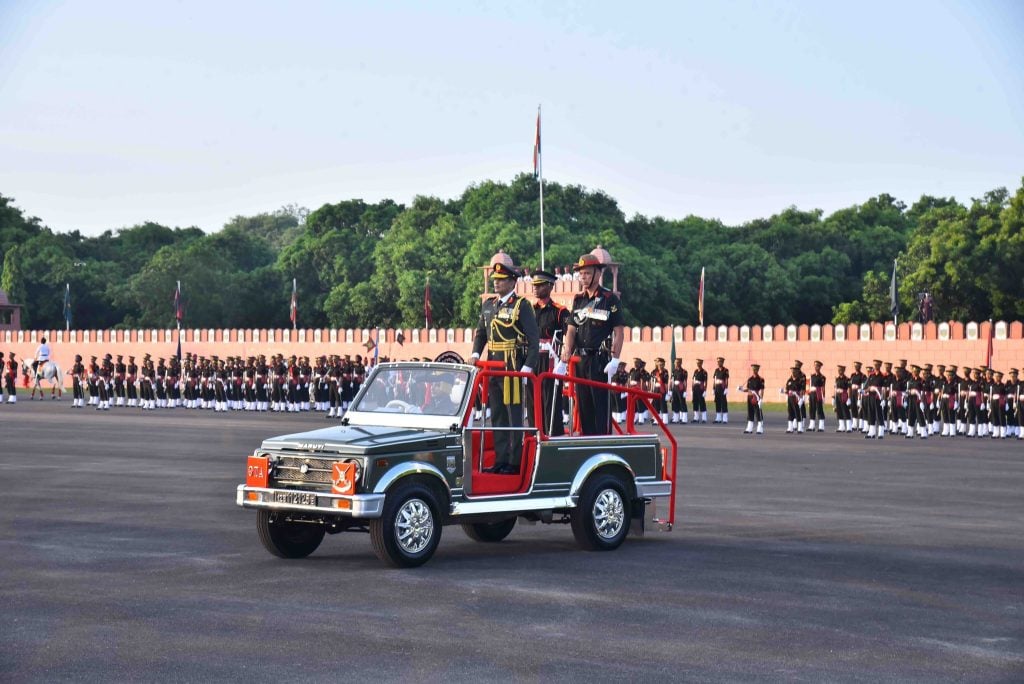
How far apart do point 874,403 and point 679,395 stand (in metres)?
9.28

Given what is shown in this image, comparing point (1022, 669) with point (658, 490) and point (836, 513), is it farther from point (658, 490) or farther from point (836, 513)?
point (836, 513)

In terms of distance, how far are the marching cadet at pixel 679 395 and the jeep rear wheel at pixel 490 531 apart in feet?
99.5

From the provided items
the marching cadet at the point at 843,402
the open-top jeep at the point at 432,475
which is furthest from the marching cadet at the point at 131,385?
the open-top jeep at the point at 432,475

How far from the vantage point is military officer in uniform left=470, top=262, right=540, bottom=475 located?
1304cm

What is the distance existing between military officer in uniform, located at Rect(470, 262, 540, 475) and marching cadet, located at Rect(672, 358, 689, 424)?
2955cm

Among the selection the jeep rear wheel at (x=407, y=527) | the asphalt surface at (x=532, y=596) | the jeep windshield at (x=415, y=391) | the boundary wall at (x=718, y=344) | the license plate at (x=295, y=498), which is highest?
the boundary wall at (x=718, y=344)

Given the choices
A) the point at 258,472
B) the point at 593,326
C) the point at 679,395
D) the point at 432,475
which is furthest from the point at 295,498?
the point at 679,395

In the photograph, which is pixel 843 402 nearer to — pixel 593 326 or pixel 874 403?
pixel 874 403

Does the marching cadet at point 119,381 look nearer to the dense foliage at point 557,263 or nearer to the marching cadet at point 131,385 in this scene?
the marching cadet at point 131,385

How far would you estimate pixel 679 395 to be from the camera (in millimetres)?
43969

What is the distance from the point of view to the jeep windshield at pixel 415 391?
40.7 feet

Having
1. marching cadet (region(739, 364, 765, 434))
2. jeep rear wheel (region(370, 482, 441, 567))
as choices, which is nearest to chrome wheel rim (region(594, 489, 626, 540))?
jeep rear wheel (region(370, 482, 441, 567))

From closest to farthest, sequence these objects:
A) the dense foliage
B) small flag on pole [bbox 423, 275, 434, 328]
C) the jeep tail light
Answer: the jeep tail light < the dense foliage < small flag on pole [bbox 423, 275, 434, 328]

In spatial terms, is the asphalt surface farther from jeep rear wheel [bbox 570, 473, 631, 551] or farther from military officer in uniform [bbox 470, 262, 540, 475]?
military officer in uniform [bbox 470, 262, 540, 475]
